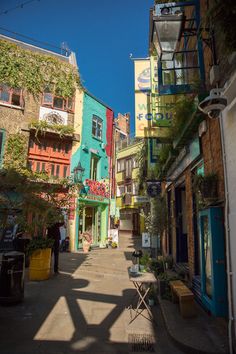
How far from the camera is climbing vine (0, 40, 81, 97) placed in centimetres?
1582

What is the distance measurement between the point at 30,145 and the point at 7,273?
11659 mm

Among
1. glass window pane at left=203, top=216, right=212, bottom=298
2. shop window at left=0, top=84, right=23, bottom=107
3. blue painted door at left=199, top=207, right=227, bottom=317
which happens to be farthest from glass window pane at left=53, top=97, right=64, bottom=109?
blue painted door at left=199, top=207, right=227, bottom=317

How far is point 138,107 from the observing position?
995 centimetres

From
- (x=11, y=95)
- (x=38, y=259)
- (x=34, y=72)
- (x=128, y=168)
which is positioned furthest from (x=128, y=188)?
(x=38, y=259)

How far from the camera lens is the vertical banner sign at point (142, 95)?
985 cm

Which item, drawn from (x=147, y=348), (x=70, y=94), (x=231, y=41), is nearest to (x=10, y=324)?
(x=147, y=348)

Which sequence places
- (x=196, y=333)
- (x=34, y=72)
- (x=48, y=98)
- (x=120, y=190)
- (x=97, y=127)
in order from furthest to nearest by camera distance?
1. (x=120, y=190)
2. (x=97, y=127)
3. (x=48, y=98)
4. (x=34, y=72)
5. (x=196, y=333)

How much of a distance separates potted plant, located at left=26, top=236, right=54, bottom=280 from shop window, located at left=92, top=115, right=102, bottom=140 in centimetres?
1206

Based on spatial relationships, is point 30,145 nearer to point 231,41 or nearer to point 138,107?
point 138,107

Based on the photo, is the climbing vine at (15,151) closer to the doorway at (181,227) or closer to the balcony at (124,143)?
the doorway at (181,227)

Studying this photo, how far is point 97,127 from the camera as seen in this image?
64.4ft

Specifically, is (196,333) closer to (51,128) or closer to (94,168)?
(51,128)

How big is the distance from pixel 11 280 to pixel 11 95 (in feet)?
43.7

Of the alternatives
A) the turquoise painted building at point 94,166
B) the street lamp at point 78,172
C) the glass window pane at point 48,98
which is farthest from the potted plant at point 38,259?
the glass window pane at point 48,98
